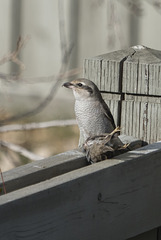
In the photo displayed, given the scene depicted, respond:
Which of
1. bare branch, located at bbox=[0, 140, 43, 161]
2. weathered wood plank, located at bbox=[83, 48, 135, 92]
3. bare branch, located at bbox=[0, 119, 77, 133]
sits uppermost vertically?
weathered wood plank, located at bbox=[83, 48, 135, 92]

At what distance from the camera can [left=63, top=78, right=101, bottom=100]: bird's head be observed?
2861 millimetres

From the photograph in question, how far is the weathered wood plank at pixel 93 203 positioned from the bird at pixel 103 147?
0.16ft

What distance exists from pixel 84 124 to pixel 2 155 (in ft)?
5.73

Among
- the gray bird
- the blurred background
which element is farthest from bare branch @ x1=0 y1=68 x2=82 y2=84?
the gray bird

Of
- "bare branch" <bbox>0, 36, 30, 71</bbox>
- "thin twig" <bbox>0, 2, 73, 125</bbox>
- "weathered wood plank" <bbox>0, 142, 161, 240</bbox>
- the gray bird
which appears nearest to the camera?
"weathered wood plank" <bbox>0, 142, 161, 240</bbox>

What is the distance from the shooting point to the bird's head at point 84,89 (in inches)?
113

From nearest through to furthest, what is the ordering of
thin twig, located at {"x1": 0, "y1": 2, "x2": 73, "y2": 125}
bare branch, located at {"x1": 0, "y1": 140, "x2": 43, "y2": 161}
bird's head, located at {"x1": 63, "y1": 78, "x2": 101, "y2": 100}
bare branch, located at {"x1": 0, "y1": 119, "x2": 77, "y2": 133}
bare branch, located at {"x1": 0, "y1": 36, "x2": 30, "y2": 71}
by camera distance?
bird's head, located at {"x1": 63, "y1": 78, "x2": 101, "y2": 100} < bare branch, located at {"x1": 0, "y1": 36, "x2": 30, "y2": 71} < thin twig, located at {"x1": 0, "y1": 2, "x2": 73, "y2": 125} < bare branch, located at {"x1": 0, "y1": 119, "x2": 77, "y2": 133} < bare branch, located at {"x1": 0, "y1": 140, "x2": 43, "y2": 161}

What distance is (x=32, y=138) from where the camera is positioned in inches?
194

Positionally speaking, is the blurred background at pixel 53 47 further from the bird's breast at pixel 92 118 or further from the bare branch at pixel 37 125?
the bird's breast at pixel 92 118

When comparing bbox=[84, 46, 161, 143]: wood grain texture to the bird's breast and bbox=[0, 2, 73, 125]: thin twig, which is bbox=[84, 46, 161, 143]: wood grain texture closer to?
the bird's breast

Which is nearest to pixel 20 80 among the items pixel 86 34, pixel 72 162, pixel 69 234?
pixel 86 34

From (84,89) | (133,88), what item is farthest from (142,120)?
(84,89)

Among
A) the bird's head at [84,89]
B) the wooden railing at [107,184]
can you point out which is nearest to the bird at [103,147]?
the wooden railing at [107,184]

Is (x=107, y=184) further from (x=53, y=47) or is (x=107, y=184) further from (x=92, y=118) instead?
(x=53, y=47)
